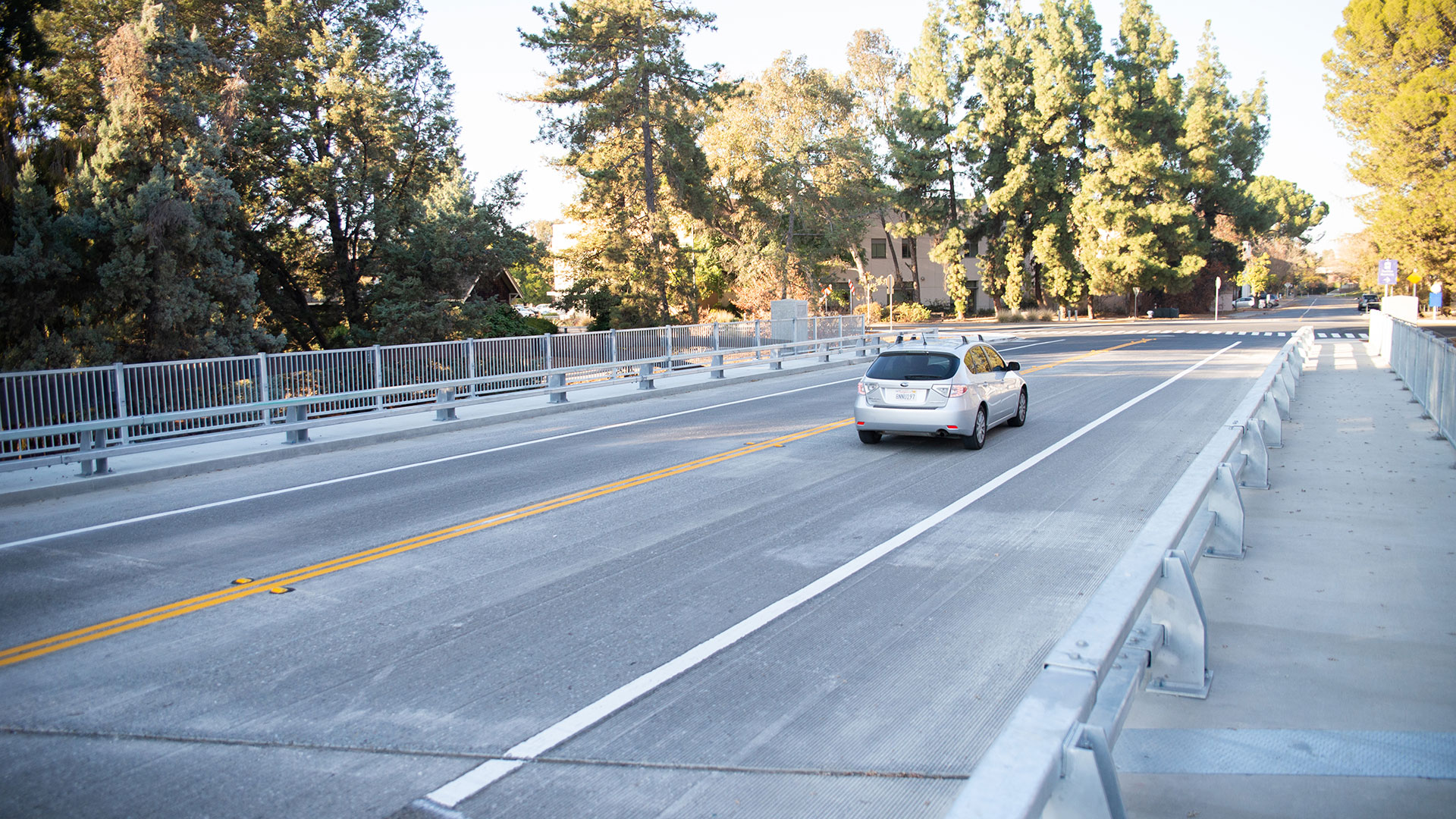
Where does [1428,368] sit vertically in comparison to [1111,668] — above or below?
above

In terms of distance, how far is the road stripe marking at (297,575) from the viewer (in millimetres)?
6312

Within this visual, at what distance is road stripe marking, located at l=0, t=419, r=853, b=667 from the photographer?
20.7ft

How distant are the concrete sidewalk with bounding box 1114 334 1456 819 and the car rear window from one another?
4513 mm

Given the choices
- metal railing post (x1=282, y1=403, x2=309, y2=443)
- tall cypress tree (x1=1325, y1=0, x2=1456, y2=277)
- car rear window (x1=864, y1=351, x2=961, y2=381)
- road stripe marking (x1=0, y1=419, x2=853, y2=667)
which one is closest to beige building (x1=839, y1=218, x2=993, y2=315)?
tall cypress tree (x1=1325, y1=0, x2=1456, y2=277)

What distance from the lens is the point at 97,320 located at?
83.5 feet

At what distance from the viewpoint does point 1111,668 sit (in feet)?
13.4

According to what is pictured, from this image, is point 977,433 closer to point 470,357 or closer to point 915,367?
point 915,367

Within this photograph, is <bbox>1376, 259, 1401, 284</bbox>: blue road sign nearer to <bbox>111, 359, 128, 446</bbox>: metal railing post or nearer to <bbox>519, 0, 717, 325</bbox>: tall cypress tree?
<bbox>519, 0, 717, 325</bbox>: tall cypress tree

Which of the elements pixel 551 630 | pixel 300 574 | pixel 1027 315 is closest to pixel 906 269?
pixel 1027 315

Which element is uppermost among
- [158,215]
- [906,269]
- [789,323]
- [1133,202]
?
[1133,202]

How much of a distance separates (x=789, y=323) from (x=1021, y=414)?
17.7 metres

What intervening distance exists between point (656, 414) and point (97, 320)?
1692 cm

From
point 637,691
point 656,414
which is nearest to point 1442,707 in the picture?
point 637,691

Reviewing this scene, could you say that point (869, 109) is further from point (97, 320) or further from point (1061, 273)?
point (97, 320)
